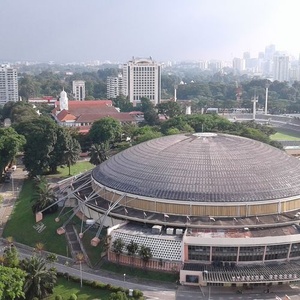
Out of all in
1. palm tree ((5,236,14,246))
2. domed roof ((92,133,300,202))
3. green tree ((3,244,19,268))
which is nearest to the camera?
green tree ((3,244,19,268))

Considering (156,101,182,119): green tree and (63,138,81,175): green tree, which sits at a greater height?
(156,101,182,119): green tree

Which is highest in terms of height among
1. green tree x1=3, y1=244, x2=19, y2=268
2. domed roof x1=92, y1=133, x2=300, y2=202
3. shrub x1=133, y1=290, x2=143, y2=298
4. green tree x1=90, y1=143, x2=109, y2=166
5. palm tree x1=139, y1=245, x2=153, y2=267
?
domed roof x1=92, y1=133, x2=300, y2=202

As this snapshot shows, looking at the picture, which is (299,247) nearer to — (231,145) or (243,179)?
(243,179)

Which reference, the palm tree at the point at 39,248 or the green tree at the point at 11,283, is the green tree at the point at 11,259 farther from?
the palm tree at the point at 39,248

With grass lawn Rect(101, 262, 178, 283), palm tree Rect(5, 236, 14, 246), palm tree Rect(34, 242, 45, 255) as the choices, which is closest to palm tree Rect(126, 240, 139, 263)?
grass lawn Rect(101, 262, 178, 283)

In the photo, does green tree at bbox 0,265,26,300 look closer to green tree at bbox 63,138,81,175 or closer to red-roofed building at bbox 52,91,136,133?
green tree at bbox 63,138,81,175

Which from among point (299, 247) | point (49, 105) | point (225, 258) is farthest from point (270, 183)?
point (49, 105)
